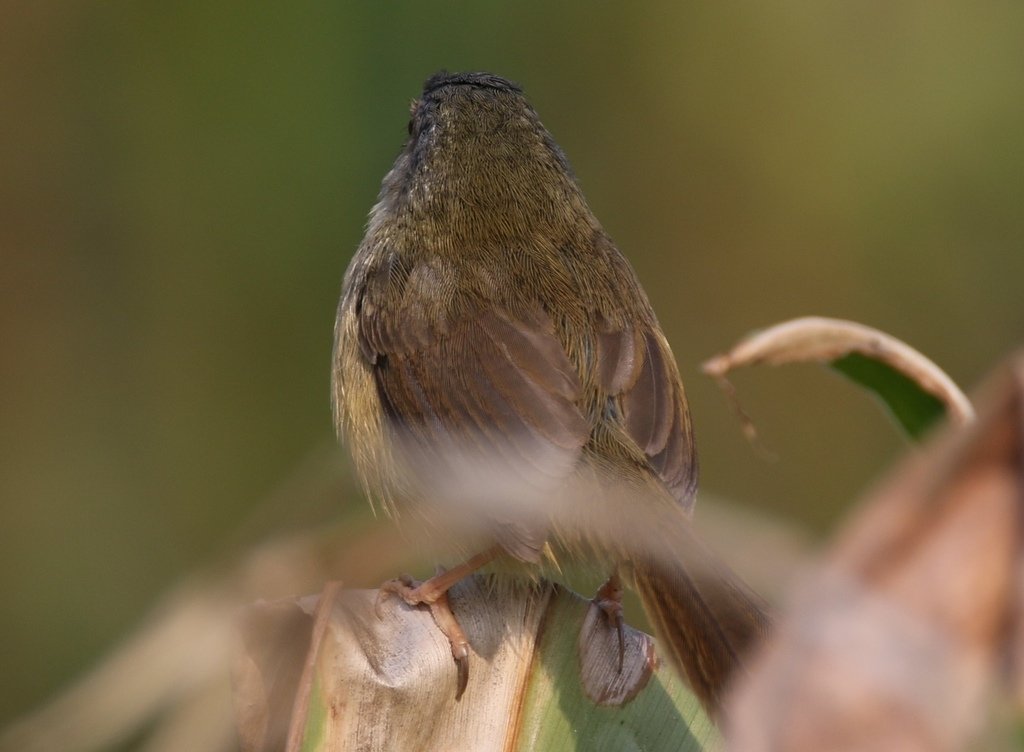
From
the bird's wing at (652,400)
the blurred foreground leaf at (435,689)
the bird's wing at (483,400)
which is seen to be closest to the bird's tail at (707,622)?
the blurred foreground leaf at (435,689)

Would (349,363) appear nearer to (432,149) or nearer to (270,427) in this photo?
(432,149)

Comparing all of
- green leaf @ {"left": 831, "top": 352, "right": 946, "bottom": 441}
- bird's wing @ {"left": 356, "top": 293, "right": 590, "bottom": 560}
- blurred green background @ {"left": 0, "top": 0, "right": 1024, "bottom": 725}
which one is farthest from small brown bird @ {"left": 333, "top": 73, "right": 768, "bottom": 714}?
blurred green background @ {"left": 0, "top": 0, "right": 1024, "bottom": 725}

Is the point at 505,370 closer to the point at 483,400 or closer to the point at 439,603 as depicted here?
the point at 483,400

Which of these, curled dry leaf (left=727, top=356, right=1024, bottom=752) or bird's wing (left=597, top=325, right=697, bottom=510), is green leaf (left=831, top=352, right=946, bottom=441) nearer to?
curled dry leaf (left=727, top=356, right=1024, bottom=752)

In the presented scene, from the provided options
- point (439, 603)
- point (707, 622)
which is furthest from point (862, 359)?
point (439, 603)

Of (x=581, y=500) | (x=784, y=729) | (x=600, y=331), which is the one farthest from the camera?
(x=600, y=331)

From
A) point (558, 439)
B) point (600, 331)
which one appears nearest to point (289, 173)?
point (600, 331)
